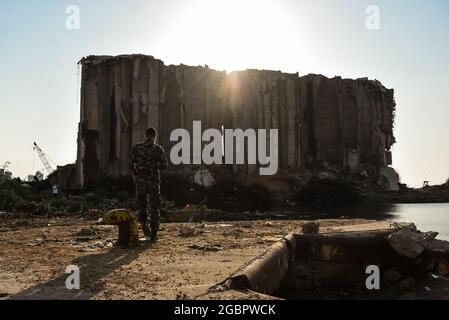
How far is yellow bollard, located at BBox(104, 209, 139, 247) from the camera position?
777 centimetres

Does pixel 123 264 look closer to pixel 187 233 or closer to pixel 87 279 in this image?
pixel 87 279

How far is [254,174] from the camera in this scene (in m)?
43.2

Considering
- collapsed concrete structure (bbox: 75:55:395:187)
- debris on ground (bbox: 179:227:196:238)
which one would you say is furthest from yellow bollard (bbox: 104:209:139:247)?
collapsed concrete structure (bbox: 75:55:395:187)

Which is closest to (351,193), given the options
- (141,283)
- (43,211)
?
(43,211)

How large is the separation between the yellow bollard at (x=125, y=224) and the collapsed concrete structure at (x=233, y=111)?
1223 inches

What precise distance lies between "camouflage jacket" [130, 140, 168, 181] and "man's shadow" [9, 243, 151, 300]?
1655 mm

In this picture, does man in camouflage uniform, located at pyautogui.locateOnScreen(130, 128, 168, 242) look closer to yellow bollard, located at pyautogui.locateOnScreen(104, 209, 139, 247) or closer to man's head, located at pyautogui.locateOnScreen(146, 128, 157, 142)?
man's head, located at pyautogui.locateOnScreen(146, 128, 157, 142)

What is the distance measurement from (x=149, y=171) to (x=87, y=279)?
12.2ft

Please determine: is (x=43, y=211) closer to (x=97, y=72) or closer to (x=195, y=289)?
(x=195, y=289)

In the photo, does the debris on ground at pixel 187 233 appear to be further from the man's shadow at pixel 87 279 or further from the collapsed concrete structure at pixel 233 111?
the collapsed concrete structure at pixel 233 111

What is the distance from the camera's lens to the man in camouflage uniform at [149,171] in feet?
28.3

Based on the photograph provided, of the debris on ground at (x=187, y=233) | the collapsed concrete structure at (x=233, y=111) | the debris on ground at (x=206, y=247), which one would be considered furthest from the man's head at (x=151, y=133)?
the collapsed concrete structure at (x=233, y=111)

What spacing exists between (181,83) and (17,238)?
3289cm

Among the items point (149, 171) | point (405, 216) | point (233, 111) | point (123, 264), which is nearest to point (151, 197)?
point (149, 171)
